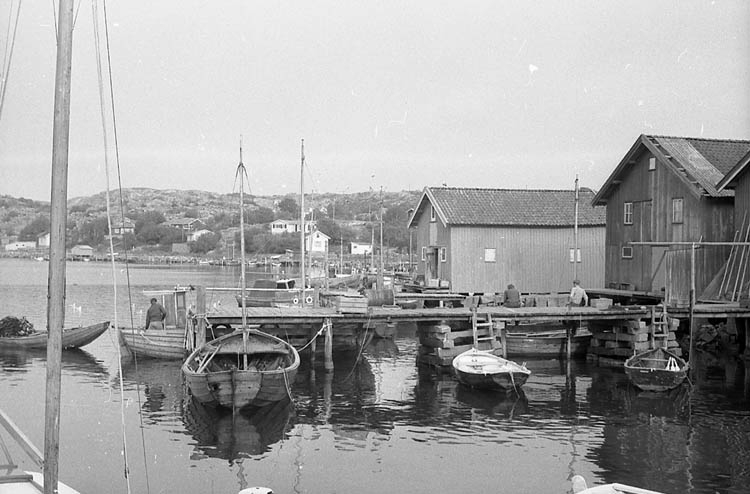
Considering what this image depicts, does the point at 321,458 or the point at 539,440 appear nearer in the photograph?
the point at 321,458

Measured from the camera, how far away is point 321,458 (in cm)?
1858

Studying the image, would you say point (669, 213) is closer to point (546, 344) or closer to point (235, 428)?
point (546, 344)

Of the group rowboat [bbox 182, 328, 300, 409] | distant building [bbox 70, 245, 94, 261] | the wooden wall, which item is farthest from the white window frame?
distant building [bbox 70, 245, 94, 261]

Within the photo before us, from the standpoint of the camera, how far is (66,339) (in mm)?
36406

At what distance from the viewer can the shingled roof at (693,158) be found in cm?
3453

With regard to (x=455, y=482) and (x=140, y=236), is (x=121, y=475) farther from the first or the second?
(x=140, y=236)

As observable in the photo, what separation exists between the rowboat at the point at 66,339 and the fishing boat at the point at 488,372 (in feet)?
54.7

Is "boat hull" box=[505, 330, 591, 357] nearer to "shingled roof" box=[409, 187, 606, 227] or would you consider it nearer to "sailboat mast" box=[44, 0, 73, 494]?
"shingled roof" box=[409, 187, 606, 227]

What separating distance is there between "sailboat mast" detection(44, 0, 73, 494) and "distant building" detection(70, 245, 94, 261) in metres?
193

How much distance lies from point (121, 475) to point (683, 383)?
798 inches

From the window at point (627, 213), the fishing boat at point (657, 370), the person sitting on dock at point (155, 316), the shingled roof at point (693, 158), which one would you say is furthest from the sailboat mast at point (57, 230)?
the window at point (627, 213)

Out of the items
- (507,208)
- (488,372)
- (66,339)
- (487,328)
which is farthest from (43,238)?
(488,372)

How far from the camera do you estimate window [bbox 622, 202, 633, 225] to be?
38344 mm

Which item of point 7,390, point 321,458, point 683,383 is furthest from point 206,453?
point 683,383
